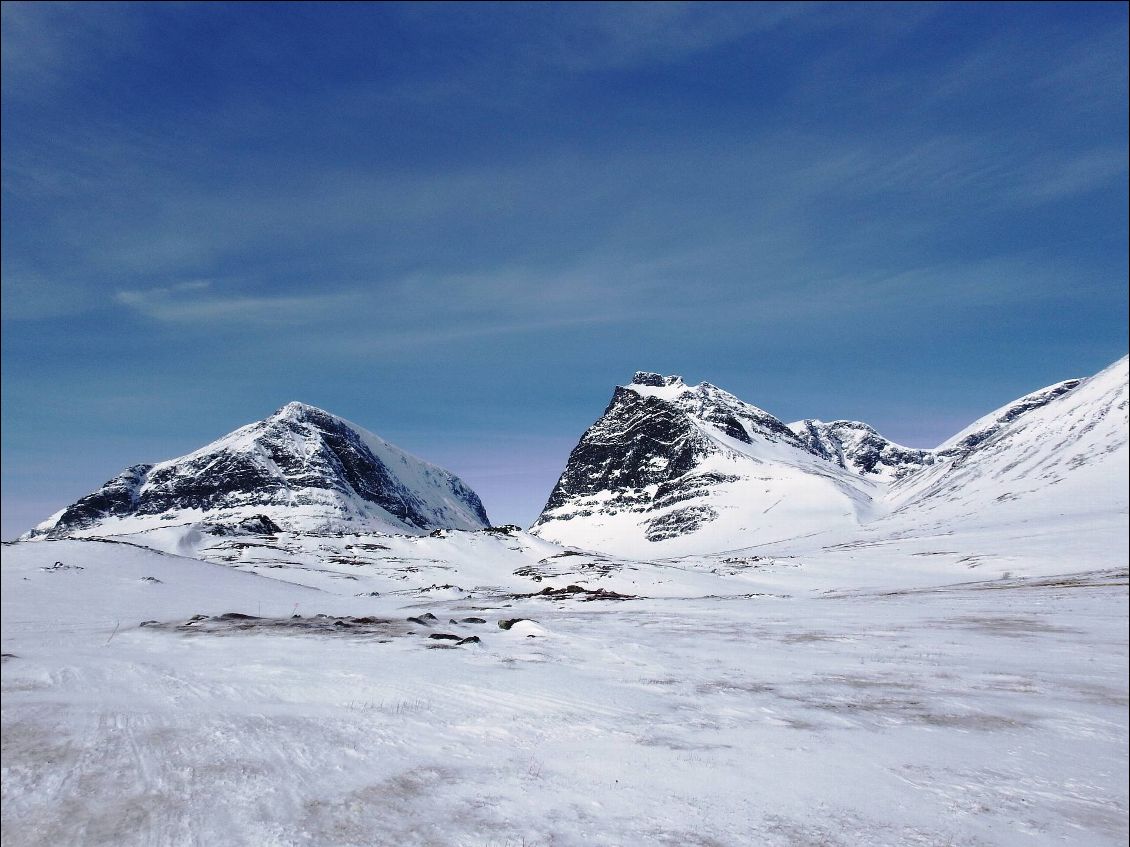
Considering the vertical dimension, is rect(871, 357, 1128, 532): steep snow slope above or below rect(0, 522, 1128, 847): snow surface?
above

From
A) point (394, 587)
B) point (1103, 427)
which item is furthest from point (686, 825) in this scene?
point (1103, 427)

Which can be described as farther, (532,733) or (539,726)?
(539,726)

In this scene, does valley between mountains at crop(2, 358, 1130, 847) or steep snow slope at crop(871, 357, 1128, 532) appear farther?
steep snow slope at crop(871, 357, 1128, 532)

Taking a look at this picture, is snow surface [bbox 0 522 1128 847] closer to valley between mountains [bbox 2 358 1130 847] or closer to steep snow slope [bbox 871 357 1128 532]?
valley between mountains [bbox 2 358 1130 847]

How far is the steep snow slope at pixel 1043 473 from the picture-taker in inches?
4387

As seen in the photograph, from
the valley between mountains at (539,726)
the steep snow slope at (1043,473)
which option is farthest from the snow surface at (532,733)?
the steep snow slope at (1043,473)

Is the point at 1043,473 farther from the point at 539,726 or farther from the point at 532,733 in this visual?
the point at 532,733

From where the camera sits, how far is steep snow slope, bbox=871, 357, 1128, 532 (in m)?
111

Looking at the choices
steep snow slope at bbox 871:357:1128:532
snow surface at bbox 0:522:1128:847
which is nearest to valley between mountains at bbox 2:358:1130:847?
snow surface at bbox 0:522:1128:847

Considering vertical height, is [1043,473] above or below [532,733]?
above

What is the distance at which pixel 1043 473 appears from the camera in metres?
140

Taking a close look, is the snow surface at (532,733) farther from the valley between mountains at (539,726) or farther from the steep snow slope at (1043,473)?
the steep snow slope at (1043,473)

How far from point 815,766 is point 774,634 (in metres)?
17.4

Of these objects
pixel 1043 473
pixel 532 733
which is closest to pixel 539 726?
pixel 532 733
